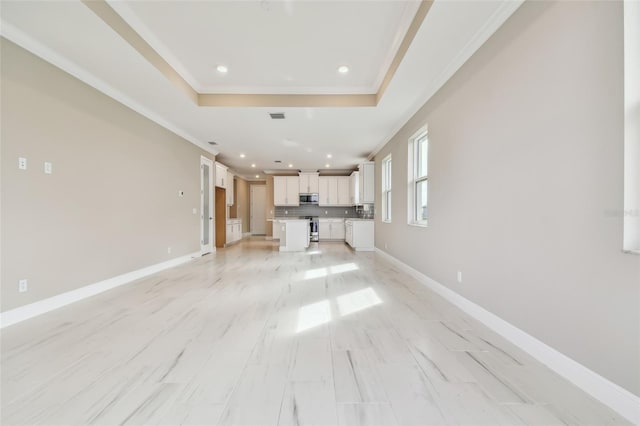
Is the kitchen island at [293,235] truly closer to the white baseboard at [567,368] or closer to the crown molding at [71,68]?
the crown molding at [71,68]

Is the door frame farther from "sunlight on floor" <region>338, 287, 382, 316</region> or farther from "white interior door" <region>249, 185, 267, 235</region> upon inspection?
"white interior door" <region>249, 185, 267, 235</region>

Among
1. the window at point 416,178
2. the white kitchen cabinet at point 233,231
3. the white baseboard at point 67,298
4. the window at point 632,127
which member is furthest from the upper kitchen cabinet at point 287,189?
the window at point 632,127

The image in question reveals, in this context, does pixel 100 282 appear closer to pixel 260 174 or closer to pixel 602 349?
pixel 602 349

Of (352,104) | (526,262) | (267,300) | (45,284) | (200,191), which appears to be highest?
(352,104)

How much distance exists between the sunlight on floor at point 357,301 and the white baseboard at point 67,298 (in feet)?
9.99

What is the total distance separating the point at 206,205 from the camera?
6531 millimetres

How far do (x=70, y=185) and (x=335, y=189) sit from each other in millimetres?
7259

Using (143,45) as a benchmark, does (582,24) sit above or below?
below

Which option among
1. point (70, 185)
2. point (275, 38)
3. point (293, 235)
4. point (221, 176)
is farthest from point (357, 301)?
point (221, 176)

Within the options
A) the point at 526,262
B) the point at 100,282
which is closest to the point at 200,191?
the point at 100,282

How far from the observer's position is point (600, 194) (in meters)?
1.39

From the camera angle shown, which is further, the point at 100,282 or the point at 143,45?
the point at 100,282

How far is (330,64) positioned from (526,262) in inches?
119

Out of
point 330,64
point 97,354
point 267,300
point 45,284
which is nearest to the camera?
point 97,354
